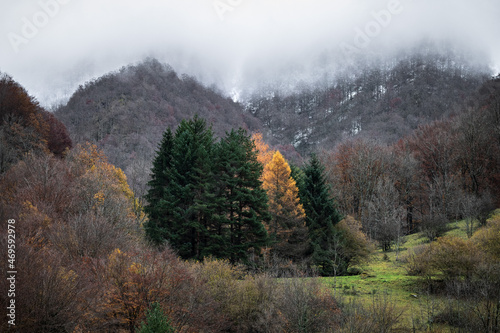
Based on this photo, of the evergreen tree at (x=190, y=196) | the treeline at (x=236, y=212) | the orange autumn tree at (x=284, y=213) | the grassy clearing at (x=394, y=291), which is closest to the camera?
the grassy clearing at (x=394, y=291)

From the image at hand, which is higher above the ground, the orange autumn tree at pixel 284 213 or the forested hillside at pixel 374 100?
the forested hillside at pixel 374 100

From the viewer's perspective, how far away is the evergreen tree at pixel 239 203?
2633cm

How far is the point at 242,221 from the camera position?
88.7 feet

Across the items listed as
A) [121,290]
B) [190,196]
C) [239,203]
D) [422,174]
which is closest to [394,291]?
[239,203]

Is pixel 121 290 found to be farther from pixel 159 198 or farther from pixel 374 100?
pixel 374 100

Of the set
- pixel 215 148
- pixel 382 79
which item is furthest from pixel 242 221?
pixel 382 79

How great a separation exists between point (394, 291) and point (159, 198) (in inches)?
911

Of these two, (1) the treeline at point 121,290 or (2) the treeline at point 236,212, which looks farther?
(2) the treeline at point 236,212

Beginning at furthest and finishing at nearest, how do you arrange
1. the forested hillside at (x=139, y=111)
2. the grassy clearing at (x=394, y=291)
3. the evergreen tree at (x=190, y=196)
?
the forested hillside at (x=139, y=111) < the evergreen tree at (x=190, y=196) < the grassy clearing at (x=394, y=291)

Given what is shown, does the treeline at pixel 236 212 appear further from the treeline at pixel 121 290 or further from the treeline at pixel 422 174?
the treeline at pixel 422 174

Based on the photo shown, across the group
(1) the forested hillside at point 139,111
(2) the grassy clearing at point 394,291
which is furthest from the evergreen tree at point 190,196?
(1) the forested hillside at point 139,111

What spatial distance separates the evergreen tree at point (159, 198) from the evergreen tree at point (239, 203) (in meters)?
5.63

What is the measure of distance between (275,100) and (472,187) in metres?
102

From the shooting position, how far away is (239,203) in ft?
92.0
